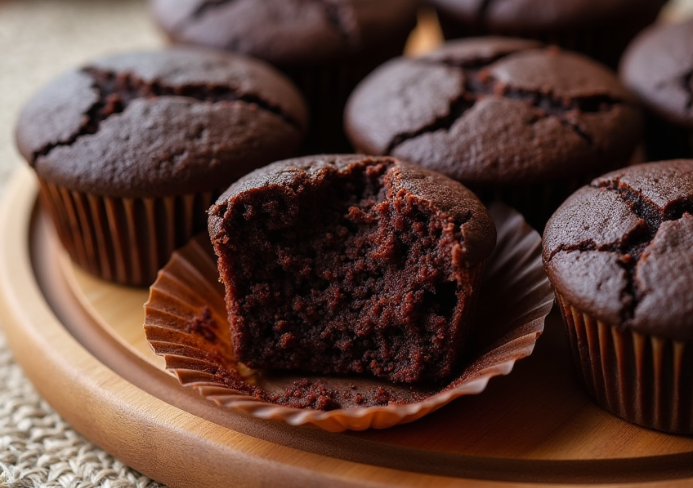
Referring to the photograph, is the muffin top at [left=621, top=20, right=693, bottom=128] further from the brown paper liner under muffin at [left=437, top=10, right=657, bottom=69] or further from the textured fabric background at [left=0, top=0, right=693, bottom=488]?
the textured fabric background at [left=0, top=0, right=693, bottom=488]

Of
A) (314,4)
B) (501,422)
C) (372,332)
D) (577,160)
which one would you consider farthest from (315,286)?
(314,4)

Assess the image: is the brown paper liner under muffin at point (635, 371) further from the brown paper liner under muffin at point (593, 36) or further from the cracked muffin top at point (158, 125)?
the brown paper liner under muffin at point (593, 36)

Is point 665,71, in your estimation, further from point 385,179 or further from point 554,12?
point 385,179

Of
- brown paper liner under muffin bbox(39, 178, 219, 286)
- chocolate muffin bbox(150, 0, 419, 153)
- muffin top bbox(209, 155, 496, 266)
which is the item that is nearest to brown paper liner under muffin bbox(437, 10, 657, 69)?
chocolate muffin bbox(150, 0, 419, 153)

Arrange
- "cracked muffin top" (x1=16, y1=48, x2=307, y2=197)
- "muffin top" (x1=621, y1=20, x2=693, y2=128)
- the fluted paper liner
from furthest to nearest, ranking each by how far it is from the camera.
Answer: "muffin top" (x1=621, y1=20, x2=693, y2=128) → "cracked muffin top" (x1=16, y1=48, x2=307, y2=197) → the fluted paper liner

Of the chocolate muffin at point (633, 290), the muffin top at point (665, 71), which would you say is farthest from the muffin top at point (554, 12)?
the chocolate muffin at point (633, 290)

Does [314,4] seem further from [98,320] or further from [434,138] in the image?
[98,320]
